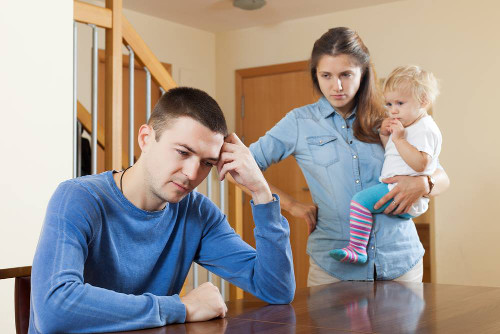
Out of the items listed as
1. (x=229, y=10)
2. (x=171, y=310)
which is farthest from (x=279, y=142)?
(x=229, y=10)

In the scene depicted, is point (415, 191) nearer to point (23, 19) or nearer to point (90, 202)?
point (90, 202)

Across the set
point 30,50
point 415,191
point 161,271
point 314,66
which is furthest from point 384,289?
point 30,50

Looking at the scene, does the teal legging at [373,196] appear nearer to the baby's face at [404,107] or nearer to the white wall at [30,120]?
the baby's face at [404,107]

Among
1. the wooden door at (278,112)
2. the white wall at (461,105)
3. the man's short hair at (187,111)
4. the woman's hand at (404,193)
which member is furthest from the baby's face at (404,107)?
the wooden door at (278,112)

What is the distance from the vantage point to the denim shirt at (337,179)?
1.91 meters

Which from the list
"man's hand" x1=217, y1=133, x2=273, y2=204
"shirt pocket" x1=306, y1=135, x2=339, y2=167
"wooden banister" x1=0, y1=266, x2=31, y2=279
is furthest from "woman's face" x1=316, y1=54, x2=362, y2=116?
"wooden banister" x1=0, y1=266, x2=31, y2=279

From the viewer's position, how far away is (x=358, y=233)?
1891 mm

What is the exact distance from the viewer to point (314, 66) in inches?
79.8

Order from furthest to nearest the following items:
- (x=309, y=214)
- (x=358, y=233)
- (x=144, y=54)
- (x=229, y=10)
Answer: (x=229, y=10)
(x=144, y=54)
(x=309, y=214)
(x=358, y=233)

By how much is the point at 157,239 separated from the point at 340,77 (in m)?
0.88

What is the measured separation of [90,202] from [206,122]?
0.98 feet

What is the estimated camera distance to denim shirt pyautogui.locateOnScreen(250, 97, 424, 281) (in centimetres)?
191

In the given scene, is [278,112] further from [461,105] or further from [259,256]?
[259,256]

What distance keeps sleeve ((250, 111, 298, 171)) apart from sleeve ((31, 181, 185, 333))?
924 mm
